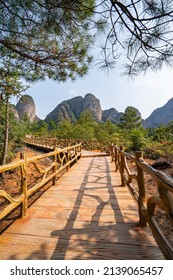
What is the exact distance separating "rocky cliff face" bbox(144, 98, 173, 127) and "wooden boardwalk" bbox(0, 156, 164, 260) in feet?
345

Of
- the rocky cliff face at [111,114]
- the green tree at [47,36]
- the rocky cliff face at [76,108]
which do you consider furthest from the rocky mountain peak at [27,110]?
the green tree at [47,36]

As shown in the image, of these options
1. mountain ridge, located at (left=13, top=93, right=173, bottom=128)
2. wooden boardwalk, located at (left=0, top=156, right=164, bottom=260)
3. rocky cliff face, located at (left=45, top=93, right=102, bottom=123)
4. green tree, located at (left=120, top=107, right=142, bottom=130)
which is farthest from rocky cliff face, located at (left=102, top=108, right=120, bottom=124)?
wooden boardwalk, located at (left=0, top=156, right=164, bottom=260)

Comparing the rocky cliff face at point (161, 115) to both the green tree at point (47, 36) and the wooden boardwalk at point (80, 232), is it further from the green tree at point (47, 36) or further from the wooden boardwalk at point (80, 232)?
the wooden boardwalk at point (80, 232)

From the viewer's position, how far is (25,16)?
118 inches

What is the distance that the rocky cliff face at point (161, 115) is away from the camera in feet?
338

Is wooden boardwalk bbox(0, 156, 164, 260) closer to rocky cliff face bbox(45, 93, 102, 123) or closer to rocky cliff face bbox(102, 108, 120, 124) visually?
rocky cliff face bbox(45, 93, 102, 123)

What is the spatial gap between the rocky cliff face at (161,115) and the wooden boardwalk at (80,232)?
10513 centimetres

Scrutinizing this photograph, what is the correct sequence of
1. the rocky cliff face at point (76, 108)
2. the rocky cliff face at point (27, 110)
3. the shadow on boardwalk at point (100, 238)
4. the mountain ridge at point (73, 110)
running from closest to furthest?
the shadow on boardwalk at point (100, 238)
the rocky cliff face at point (27, 110)
the mountain ridge at point (73, 110)
the rocky cliff face at point (76, 108)

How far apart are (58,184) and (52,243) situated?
253 centimetres

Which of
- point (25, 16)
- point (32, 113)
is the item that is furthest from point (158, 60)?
point (32, 113)

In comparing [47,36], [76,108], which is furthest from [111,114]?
[47,36]

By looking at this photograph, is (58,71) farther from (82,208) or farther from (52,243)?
(52,243)

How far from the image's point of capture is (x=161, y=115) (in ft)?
352

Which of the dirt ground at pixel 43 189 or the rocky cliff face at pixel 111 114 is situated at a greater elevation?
the rocky cliff face at pixel 111 114
